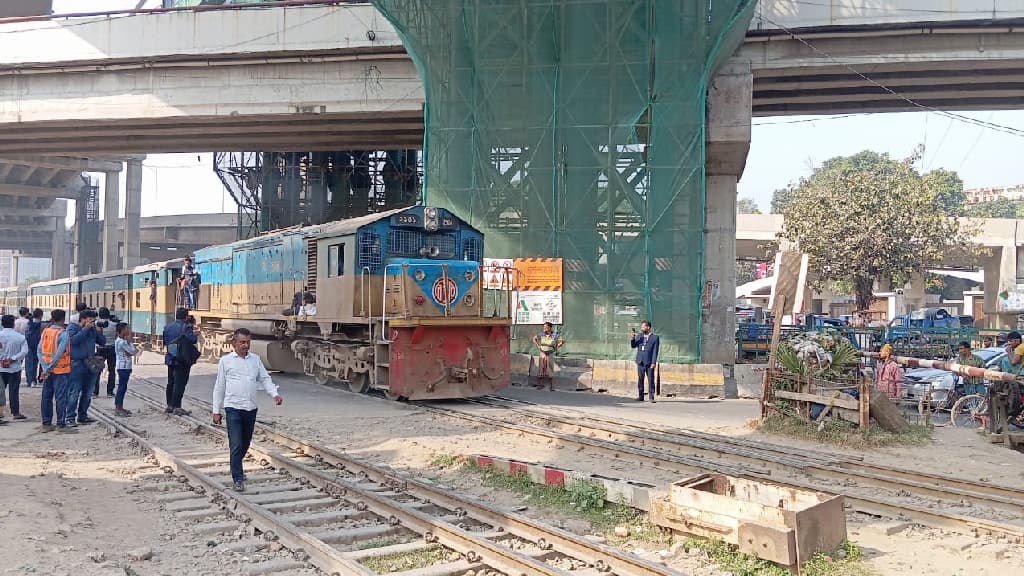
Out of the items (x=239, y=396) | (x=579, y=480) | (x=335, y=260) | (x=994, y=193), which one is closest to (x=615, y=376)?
(x=335, y=260)

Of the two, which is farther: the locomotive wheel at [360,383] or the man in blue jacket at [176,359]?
the locomotive wheel at [360,383]

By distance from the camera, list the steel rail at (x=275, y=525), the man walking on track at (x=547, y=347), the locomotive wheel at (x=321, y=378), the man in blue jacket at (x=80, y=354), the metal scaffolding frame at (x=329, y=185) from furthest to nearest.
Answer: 1. the metal scaffolding frame at (x=329, y=185)
2. the man walking on track at (x=547, y=347)
3. the locomotive wheel at (x=321, y=378)
4. the man in blue jacket at (x=80, y=354)
5. the steel rail at (x=275, y=525)

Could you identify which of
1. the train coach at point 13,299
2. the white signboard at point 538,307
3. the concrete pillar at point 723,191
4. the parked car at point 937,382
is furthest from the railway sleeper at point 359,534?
the train coach at point 13,299

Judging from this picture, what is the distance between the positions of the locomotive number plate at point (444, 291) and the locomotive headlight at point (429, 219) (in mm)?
1268

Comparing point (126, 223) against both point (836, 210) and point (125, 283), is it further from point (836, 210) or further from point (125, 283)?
point (836, 210)

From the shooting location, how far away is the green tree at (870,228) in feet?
100.0

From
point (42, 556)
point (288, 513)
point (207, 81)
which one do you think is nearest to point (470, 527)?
point (288, 513)

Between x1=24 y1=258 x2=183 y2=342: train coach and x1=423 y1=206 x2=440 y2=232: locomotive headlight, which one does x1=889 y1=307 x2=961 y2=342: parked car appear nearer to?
x1=423 y1=206 x2=440 y2=232: locomotive headlight

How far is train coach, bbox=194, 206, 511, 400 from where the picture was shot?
45.6 feet

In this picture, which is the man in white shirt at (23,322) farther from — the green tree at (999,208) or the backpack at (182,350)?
the green tree at (999,208)

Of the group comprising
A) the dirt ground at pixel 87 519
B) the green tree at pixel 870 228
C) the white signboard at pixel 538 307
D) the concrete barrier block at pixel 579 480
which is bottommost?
the dirt ground at pixel 87 519

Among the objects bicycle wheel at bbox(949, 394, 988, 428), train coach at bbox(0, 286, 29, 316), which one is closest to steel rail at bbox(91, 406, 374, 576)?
bicycle wheel at bbox(949, 394, 988, 428)

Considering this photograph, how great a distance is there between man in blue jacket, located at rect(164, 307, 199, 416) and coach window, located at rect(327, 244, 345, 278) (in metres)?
2.89

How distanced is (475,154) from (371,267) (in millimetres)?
6237
